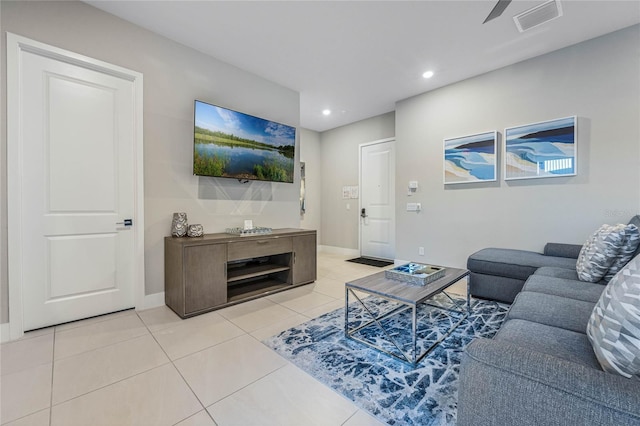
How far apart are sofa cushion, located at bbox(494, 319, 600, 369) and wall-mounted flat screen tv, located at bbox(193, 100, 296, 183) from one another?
2.95 metres

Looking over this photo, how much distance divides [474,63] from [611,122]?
1.54 metres

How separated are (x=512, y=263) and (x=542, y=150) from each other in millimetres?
1470

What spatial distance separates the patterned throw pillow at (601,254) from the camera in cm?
187

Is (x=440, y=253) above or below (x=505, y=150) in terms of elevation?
below

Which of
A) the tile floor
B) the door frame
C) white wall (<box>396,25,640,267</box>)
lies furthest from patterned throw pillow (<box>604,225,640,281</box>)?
the door frame

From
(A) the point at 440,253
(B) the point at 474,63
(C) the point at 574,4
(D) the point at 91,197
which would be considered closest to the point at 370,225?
(A) the point at 440,253

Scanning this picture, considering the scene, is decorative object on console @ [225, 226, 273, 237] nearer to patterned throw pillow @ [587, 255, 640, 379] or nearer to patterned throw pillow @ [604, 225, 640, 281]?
patterned throw pillow @ [587, 255, 640, 379]

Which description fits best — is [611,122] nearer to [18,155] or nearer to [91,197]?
[91,197]

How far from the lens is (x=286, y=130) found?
3.75m

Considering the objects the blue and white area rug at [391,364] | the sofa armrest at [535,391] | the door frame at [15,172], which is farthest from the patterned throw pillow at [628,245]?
the door frame at [15,172]

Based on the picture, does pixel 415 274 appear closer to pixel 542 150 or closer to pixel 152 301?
pixel 542 150

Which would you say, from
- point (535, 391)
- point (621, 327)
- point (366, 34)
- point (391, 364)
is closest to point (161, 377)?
point (391, 364)

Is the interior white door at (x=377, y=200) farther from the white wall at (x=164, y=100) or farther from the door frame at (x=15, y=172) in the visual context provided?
the door frame at (x=15, y=172)

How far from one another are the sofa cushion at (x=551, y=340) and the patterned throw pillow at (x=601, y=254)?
112 cm
